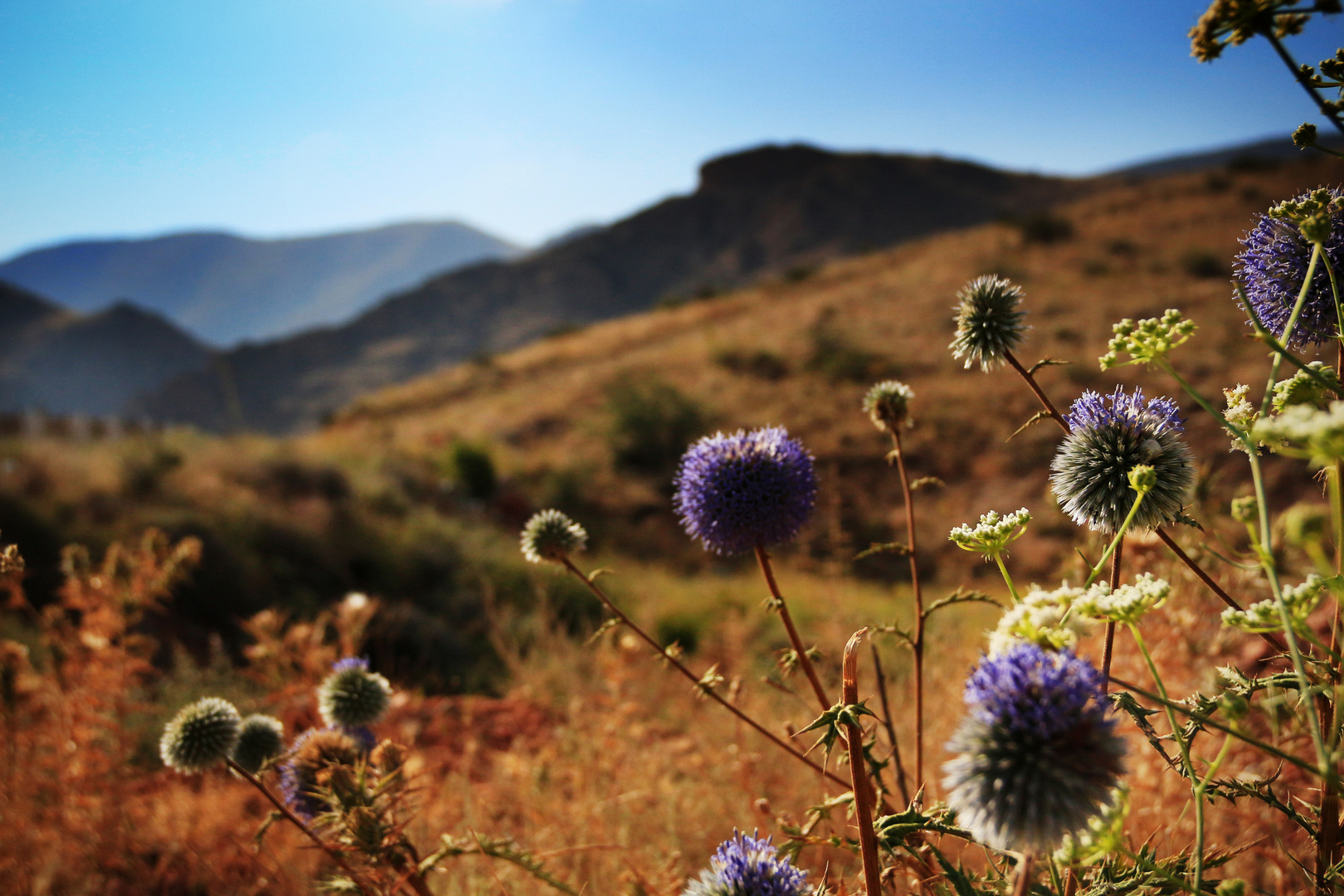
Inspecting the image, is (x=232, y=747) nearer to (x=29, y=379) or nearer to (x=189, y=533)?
(x=189, y=533)

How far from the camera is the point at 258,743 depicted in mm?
2740

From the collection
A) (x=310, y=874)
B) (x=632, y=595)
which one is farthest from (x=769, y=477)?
(x=632, y=595)

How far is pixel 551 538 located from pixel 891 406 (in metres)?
1.26

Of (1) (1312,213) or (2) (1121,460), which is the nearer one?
(1) (1312,213)

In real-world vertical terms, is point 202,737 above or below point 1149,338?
below

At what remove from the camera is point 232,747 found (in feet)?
8.37

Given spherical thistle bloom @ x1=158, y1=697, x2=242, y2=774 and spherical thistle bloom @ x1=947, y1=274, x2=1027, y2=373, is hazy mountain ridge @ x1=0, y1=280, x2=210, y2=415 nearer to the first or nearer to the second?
spherical thistle bloom @ x1=158, y1=697, x2=242, y2=774

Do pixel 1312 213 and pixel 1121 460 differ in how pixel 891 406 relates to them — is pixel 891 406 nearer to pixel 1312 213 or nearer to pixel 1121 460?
pixel 1121 460

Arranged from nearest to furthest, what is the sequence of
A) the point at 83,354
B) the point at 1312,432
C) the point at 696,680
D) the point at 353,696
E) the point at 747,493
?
the point at 1312,432, the point at 696,680, the point at 747,493, the point at 353,696, the point at 83,354

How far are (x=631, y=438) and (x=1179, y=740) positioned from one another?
1892 centimetres

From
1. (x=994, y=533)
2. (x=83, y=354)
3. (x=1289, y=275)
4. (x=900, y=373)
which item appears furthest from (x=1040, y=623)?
(x=83, y=354)

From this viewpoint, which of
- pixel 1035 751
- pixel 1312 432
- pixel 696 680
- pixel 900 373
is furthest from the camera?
pixel 900 373

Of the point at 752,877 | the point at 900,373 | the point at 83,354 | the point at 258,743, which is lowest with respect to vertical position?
the point at 900,373

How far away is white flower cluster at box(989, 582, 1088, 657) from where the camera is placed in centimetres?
109
